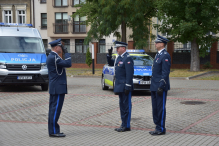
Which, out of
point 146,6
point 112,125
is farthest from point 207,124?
point 146,6

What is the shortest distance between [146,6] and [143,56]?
13257 millimetres

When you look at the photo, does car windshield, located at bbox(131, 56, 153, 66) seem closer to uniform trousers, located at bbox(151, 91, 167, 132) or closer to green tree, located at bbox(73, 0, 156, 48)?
uniform trousers, located at bbox(151, 91, 167, 132)

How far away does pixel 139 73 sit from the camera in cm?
1258

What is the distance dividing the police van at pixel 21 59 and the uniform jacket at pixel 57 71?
706 centimetres

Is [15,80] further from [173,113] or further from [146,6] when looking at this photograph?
[146,6]

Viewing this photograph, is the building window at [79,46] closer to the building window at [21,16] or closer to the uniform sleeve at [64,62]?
the building window at [21,16]

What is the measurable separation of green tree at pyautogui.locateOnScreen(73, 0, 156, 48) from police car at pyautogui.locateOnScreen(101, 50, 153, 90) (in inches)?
438

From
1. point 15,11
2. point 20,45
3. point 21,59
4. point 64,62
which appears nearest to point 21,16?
point 15,11

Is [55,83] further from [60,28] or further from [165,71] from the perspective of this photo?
[60,28]

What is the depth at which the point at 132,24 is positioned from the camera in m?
27.4

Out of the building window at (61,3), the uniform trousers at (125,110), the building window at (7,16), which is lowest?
the uniform trousers at (125,110)

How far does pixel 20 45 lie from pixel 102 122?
764 centimetres

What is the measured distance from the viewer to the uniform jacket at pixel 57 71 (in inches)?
261

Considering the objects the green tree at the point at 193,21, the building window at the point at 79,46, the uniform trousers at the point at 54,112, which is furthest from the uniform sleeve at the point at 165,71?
the building window at the point at 79,46
